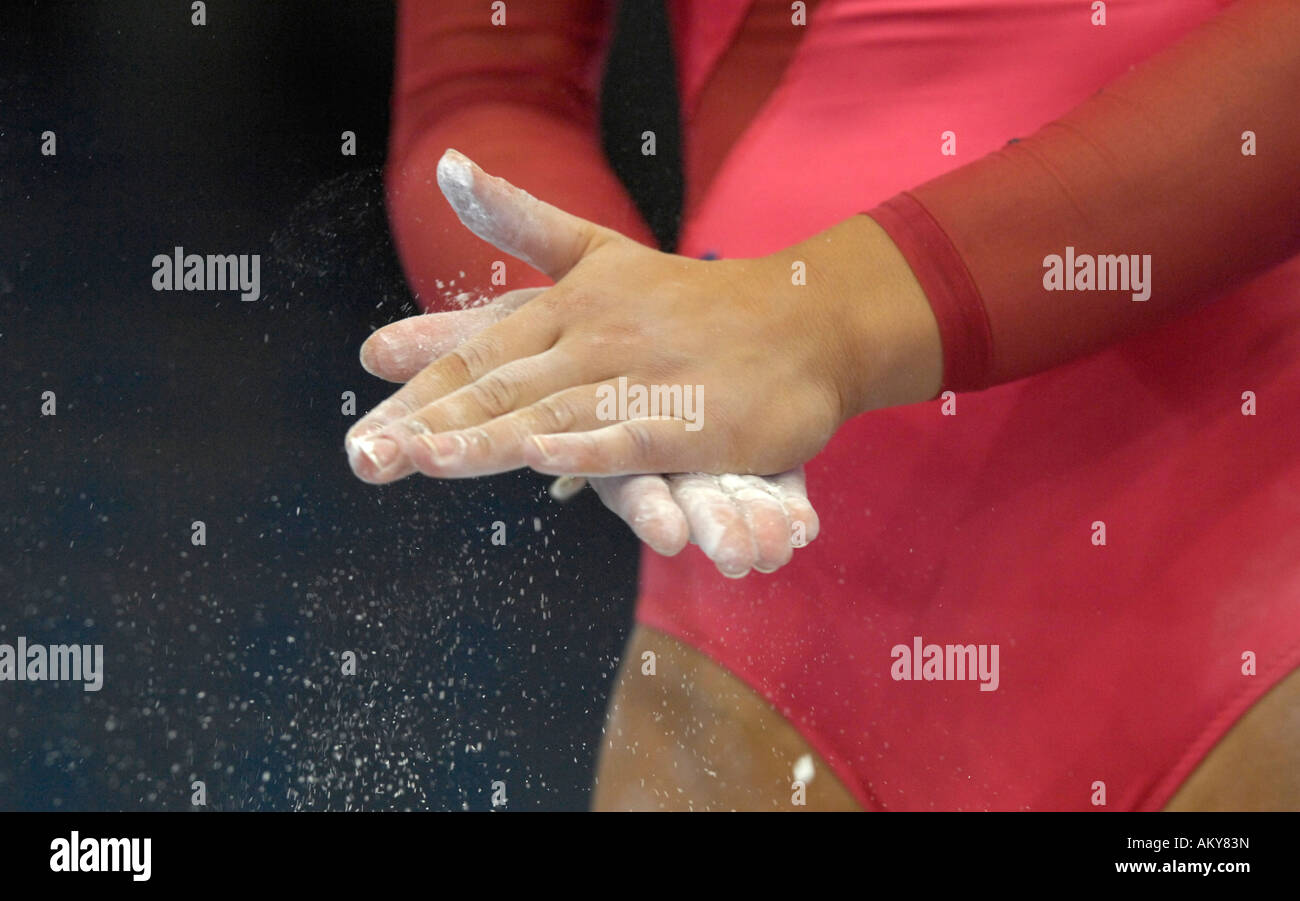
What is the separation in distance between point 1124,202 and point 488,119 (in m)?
0.40

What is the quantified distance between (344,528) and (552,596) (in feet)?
0.60

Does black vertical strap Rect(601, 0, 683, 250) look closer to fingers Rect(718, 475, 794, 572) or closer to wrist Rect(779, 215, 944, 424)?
wrist Rect(779, 215, 944, 424)

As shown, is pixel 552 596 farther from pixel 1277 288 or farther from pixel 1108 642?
pixel 1277 288

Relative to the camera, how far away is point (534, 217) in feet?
1.83

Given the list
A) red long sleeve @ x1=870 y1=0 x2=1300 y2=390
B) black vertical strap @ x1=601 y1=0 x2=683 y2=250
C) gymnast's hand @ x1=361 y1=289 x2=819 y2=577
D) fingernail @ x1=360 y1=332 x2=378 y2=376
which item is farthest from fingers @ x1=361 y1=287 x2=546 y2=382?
black vertical strap @ x1=601 y1=0 x2=683 y2=250

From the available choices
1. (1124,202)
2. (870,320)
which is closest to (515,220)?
(870,320)

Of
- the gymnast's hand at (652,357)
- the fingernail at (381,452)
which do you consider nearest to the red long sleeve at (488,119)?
the gymnast's hand at (652,357)

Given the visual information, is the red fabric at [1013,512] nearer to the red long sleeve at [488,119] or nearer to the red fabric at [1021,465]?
the red fabric at [1021,465]

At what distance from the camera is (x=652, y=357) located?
1.76 feet

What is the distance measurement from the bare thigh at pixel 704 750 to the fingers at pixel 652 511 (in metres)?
0.21

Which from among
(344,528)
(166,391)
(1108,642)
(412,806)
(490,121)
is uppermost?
(490,121)

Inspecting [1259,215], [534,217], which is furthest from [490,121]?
[1259,215]

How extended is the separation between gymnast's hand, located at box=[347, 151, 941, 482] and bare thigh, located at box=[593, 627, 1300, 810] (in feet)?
0.67

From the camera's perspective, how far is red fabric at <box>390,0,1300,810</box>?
22.7 inches
